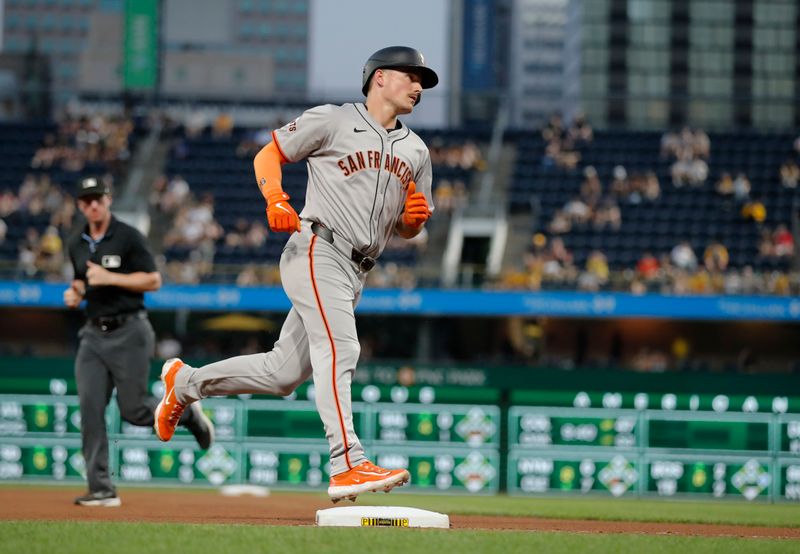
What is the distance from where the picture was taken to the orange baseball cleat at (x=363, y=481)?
616 cm

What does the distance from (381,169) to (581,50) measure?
2813 inches

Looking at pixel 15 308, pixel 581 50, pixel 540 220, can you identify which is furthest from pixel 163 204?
pixel 581 50

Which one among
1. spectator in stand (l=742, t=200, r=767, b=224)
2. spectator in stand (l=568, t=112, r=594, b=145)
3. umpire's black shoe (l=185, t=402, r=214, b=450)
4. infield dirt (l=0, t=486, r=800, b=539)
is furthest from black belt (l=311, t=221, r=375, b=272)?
spectator in stand (l=568, t=112, r=594, b=145)

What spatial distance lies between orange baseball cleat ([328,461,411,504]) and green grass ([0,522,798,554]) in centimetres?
38

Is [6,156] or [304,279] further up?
[6,156]

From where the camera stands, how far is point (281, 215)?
20.1 feet

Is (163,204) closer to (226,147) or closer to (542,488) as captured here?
(226,147)

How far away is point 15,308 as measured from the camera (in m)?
26.2

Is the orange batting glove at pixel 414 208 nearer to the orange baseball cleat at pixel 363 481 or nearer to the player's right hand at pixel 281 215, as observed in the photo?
the player's right hand at pixel 281 215

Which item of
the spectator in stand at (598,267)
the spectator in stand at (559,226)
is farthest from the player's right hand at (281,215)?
the spectator in stand at (559,226)

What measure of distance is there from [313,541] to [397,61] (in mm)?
2497

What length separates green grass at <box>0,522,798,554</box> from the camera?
203 inches

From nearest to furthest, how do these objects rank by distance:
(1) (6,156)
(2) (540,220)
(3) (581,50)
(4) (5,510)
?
(4) (5,510)
(2) (540,220)
(1) (6,156)
(3) (581,50)

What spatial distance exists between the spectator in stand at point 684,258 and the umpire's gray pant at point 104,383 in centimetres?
1652
